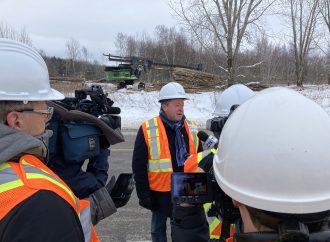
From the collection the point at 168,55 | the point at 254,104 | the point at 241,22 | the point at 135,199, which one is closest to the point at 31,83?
the point at 254,104

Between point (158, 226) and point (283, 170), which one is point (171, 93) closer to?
point (158, 226)

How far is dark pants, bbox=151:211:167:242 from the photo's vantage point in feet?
11.8

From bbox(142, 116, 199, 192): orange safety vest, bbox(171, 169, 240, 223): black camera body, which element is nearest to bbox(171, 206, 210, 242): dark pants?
bbox(171, 169, 240, 223): black camera body

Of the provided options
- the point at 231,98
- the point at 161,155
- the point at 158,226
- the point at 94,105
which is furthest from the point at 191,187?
the point at 158,226

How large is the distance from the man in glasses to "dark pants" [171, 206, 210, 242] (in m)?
0.39

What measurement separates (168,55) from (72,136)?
2003 inches

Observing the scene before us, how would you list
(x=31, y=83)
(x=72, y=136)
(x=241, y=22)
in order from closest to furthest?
(x=31, y=83)
(x=72, y=136)
(x=241, y=22)

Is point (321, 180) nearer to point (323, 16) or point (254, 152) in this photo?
point (254, 152)

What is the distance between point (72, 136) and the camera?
7.23 feet

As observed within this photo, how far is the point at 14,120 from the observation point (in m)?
1.47

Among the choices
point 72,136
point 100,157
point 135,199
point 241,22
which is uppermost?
point 241,22

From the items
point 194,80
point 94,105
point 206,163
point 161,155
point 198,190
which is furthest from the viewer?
point 194,80

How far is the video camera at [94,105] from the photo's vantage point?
2.47m

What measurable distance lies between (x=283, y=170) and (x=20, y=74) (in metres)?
1.12
